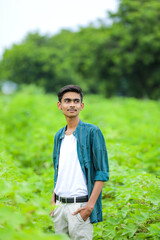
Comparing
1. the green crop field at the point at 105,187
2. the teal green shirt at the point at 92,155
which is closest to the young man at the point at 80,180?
the teal green shirt at the point at 92,155

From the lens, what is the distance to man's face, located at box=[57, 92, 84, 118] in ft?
9.20

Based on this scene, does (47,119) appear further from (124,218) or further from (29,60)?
(29,60)

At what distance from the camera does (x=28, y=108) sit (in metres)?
11.6

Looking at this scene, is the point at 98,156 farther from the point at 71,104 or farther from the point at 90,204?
the point at 71,104

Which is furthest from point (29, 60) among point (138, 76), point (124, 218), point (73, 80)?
point (124, 218)

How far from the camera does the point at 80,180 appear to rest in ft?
8.71

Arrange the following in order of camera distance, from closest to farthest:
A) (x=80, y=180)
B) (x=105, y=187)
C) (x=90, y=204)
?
(x=90, y=204) < (x=80, y=180) < (x=105, y=187)

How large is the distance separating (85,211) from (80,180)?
26 centimetres

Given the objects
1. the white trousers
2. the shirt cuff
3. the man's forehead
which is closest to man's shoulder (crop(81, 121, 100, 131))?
the man's forehead

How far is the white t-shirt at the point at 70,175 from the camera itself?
265 cm

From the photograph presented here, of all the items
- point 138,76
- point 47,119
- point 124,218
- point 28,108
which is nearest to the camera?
point 124,218

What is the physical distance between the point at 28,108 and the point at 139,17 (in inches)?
751

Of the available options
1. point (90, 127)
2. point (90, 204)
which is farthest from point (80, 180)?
point (90, 127)

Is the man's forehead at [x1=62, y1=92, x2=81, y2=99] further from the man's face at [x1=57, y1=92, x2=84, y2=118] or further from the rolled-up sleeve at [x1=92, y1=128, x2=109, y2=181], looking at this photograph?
the rolled-up sleeve at [x1=92, y1=128, x2=109, y2=181]
